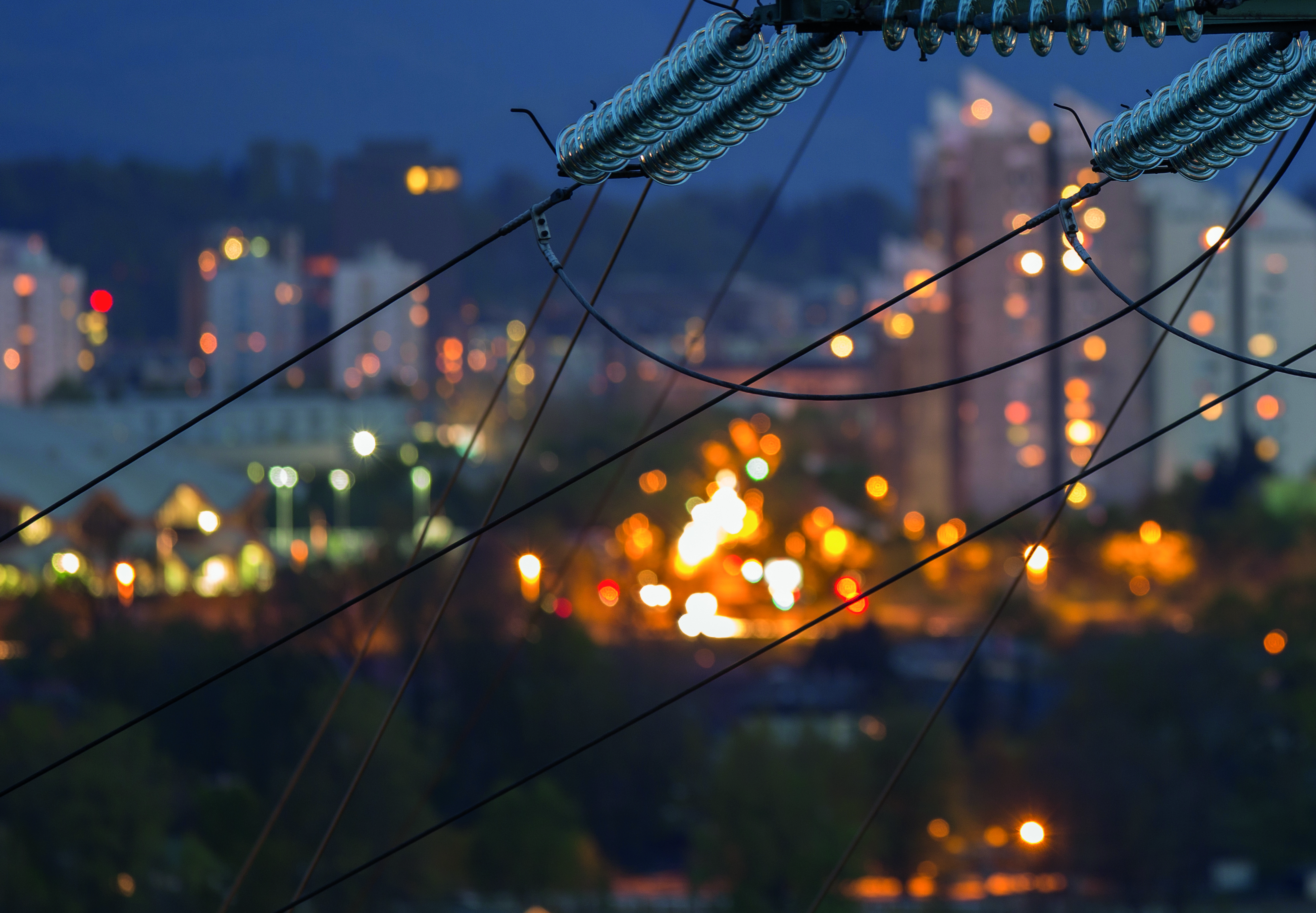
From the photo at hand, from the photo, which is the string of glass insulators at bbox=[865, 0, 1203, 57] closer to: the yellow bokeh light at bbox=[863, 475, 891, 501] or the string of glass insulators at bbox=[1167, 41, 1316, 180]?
the string of glass insulators at bbox=[1167, 41, 1316, 180]

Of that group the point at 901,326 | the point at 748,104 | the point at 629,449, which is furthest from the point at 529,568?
the point at 748,104

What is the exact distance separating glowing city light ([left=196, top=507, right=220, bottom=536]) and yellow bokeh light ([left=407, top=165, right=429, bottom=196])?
28.3 m

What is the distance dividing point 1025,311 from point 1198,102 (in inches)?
1011

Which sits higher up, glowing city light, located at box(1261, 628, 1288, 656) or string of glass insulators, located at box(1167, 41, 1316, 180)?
string of glass insulators, located at box(1167, 41, 1316, 180)

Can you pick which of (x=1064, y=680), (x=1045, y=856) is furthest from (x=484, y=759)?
(x=1064, y=680)

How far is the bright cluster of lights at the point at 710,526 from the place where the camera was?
26.4m

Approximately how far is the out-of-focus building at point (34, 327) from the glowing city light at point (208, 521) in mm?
15374

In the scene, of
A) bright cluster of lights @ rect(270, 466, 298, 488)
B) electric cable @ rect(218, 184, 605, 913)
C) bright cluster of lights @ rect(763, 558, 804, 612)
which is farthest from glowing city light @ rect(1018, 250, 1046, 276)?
electric cable @ rect(218, 184, 605, 913)

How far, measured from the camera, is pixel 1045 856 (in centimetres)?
1609

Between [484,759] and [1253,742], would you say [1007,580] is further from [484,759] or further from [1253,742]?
[484,759]

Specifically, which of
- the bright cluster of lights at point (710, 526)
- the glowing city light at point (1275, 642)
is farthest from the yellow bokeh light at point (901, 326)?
the glowing city light at point (1275, 642)

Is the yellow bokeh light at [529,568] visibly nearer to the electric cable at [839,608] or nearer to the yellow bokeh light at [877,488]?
the yellow bokeh light at [877,488]

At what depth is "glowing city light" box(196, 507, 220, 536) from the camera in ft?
81.1

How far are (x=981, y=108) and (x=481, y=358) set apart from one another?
76.5 ft
